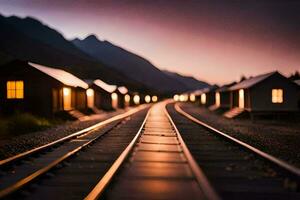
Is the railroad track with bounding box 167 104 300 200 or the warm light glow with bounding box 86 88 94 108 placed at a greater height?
the warm light glow with bounding box 86 88 94 108

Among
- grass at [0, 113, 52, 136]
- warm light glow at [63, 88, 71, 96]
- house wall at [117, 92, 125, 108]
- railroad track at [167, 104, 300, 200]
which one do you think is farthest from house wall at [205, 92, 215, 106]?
railroad track at [167, 104, 300, 200]

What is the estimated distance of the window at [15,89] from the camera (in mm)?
29766

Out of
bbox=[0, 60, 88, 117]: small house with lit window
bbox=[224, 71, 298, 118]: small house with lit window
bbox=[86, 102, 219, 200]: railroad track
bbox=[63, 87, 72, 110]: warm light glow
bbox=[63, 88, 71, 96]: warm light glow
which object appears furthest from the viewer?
bbox=[224, 71, 298, 118]: small house with lit window

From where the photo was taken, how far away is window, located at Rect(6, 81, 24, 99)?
29766 mm

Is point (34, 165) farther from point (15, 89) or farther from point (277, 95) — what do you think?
point (277, 95)

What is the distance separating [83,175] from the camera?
7.77 metres

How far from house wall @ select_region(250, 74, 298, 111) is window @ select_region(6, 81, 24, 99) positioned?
68.8 feet

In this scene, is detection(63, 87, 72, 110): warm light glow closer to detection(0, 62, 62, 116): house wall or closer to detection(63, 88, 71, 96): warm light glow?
detection(63, 88, 71, 96): warm light glow

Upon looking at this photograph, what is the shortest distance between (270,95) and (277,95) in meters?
0.68

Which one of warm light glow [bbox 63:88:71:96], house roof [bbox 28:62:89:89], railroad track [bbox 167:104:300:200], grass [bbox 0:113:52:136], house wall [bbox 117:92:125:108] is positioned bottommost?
railroad track [bbox 167:104:300:200]

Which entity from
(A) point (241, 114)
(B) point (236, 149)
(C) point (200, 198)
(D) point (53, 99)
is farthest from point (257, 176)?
(A) point (241, 114)

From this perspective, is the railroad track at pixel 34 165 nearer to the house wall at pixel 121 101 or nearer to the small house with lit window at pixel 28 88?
the small house with lit window at pixel 28 88

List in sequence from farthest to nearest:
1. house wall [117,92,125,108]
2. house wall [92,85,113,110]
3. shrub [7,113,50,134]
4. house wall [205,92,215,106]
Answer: house wall [205,92,215,106]
house wall [117,92,125,108]
house wall [92,85,113,110]
shrub [7,113,50,134]

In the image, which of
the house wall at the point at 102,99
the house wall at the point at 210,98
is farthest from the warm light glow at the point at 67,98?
the house wall at the point at 210,98
